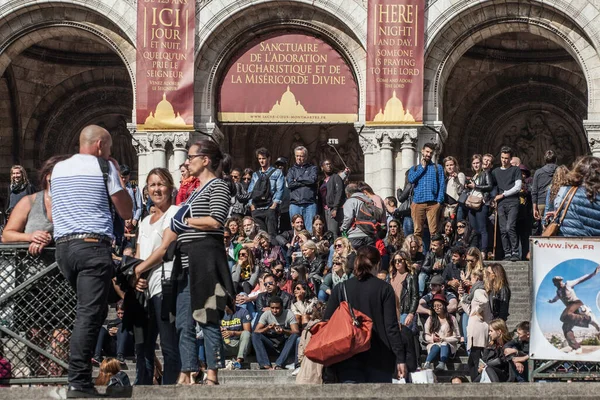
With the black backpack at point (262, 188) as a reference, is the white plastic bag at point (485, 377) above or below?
below

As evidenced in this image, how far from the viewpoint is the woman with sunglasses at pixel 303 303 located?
16.9 m

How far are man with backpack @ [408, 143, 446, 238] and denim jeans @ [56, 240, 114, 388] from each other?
10807mm

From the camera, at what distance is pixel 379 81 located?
23.9m

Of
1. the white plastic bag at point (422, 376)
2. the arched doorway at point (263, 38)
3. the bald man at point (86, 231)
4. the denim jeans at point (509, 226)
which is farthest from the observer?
the arched doorway at point (263, 38)

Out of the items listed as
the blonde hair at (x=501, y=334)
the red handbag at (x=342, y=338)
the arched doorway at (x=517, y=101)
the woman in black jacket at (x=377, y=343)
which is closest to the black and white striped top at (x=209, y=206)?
the red handbag at (x=342, y=338)

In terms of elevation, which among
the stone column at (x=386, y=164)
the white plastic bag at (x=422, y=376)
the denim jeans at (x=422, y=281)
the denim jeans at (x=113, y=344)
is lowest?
the white plastic bag at (x=422, y=376)

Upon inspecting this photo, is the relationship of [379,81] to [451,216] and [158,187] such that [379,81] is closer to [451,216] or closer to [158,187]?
[451,216]

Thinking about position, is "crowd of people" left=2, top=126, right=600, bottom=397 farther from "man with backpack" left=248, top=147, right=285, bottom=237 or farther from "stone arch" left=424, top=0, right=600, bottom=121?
"stone arch" left=424, top=0, right=600, bottom=121

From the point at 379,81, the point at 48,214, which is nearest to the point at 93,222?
the point at 48,214

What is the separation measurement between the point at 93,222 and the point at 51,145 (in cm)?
1970

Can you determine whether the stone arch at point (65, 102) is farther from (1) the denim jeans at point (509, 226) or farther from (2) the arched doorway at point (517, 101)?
(1) the denim jeans at point (509, 226)

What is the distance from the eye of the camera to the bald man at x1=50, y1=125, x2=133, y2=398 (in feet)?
31.6

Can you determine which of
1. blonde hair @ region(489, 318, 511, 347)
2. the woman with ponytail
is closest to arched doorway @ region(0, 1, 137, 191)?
blonde hair @ region(489, 318, 511, 347)

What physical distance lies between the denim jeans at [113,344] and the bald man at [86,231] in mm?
5665
